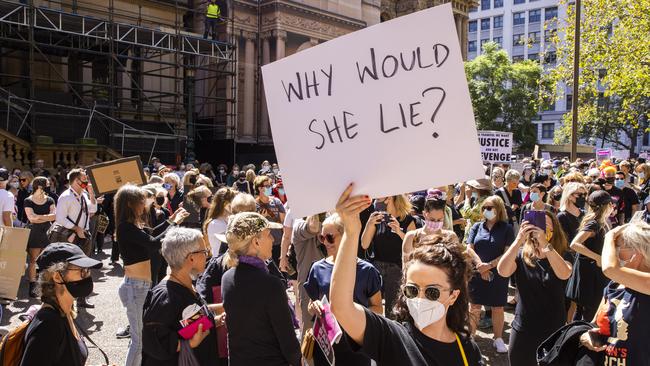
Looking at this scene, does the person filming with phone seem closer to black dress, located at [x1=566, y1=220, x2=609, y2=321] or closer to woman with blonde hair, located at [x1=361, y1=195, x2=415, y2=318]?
woman with blonde hair, located at [x1=361, y1=195, x2=415, y2=318]

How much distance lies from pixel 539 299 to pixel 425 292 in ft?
7.84

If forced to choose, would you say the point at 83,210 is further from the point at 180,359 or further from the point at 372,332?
the point at 372,332

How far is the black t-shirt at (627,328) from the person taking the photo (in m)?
3.19

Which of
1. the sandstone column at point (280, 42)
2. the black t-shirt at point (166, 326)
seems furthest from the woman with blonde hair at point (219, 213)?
the sandstone column at point (280, 42)

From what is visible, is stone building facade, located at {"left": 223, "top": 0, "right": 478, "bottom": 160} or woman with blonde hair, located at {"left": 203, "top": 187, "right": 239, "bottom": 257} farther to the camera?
stone building facade, located at {"left": 223, "top": 0, "right": 478, "bottom": 160}

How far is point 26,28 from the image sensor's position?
67.1 ft

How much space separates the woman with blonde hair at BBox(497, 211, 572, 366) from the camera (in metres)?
4.46

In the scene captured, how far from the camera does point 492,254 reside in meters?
6.38

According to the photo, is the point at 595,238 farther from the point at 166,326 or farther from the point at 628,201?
the point at 628,201

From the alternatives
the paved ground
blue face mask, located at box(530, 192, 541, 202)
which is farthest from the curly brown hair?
blue face mask, located at box(530, 192, 541, 202)

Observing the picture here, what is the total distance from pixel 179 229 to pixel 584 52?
68.9 feet

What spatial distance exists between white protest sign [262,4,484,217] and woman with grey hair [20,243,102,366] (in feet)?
5.59

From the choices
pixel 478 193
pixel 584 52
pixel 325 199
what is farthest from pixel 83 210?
pixel 584 52

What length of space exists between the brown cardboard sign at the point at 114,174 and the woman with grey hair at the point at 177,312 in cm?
438
